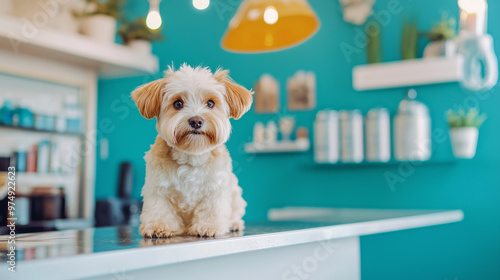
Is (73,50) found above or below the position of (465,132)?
above

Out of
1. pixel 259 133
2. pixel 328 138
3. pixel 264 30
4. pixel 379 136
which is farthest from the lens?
pixel 259 133

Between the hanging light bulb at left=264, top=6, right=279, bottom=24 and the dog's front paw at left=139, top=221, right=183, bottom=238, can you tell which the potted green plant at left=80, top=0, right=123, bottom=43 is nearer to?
the hanging light bulb at left=264, top=6, right=279, bottom=24

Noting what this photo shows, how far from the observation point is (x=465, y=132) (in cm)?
310

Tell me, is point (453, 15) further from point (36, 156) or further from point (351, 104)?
point (36, 156)

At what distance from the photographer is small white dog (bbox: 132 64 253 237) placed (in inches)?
42.4

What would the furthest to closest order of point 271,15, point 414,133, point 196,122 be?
point 414,133 < point 271,15 < point 196,122

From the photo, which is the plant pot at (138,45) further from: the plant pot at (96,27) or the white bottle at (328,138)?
the white bottle at (328,138)

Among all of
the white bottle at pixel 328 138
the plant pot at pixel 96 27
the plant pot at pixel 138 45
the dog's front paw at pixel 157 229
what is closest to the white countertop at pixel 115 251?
the dog's front paw at pixel 157 229

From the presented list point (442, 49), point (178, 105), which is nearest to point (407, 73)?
point (442, 49)

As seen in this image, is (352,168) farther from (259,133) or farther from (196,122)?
(196,122)

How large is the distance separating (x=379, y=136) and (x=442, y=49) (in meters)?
0.77

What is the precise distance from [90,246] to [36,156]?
325 centimetres

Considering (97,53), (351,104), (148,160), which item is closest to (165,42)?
(97,53)

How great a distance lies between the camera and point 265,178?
412cm
